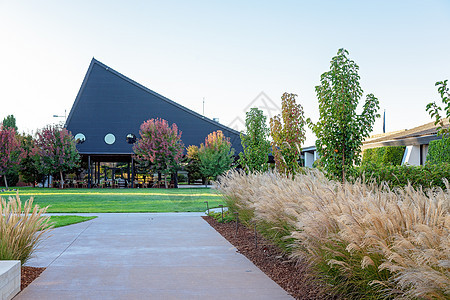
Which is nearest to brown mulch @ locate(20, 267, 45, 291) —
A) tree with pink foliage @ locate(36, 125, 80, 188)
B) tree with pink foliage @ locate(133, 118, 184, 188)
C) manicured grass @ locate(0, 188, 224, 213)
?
manicured grass @ locate(0, 188, 224, 213)

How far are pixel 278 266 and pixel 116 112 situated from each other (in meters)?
36.0

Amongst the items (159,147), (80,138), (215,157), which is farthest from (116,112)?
(215,157)

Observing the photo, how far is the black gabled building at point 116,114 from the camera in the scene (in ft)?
132

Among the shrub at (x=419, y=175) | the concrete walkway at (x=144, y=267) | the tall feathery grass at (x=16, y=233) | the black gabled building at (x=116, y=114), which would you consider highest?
the black gabled building at (x=116, y=114)

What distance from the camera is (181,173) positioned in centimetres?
4766

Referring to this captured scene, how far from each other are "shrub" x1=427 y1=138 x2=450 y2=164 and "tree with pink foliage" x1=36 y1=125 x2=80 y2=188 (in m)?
29.8

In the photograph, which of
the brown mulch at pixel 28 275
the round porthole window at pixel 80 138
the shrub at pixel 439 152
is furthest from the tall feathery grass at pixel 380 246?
the round porthole window at pixel 80 138

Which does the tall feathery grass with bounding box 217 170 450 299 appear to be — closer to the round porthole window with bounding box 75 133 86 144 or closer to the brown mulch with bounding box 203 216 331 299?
the brown mulch with bounding box 203 216 331 299

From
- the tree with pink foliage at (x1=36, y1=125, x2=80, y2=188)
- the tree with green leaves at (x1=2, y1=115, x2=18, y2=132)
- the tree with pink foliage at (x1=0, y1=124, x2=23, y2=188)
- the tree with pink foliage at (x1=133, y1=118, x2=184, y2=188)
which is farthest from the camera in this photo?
the tree with green leaves at (x1=2, y1=115, x2=18, y2=132)

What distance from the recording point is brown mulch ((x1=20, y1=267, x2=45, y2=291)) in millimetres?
5714

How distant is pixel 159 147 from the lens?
36.7 m

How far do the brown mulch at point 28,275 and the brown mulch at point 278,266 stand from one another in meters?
3.29

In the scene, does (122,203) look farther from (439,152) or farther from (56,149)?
(56,149)

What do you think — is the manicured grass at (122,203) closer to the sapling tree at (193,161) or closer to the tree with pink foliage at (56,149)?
the tree with pink foliage at (56,149)
